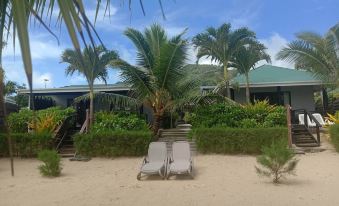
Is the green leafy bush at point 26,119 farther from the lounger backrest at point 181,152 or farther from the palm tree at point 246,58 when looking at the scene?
the palm tree at point 246,58

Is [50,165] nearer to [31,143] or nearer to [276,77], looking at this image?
[31,143]

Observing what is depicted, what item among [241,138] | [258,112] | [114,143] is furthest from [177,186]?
[258,112]

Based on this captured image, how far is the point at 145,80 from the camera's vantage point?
1867 cm

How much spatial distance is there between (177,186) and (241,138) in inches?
232

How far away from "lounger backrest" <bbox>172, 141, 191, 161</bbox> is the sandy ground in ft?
2.23

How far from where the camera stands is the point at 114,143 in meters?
16.4

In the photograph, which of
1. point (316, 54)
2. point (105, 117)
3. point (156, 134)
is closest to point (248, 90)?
point (316, 54)

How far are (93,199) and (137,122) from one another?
864cm

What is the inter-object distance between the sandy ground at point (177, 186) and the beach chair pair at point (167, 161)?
28 centimetres

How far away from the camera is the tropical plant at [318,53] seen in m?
19.8

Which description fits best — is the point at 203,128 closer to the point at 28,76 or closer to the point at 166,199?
the point at 166,199

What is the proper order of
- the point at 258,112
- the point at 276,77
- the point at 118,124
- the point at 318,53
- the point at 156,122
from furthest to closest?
the point at 276,77, the point at 318,53, the point at 156,122, the point at 258,112, the point at 118,124

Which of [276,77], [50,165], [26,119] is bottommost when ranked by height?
[50,165]

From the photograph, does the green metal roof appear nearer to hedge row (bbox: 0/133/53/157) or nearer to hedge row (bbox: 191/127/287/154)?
hedge row (bbox: 191/127/287/154)
